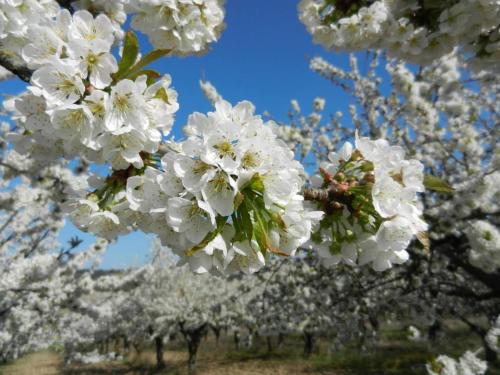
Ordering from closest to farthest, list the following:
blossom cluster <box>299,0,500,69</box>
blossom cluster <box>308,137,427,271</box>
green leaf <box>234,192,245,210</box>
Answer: green leaf <box>234,192,245,210</box> < blossom cluster <box>308,137,427,271</box> < blossom cluster <box>299,0,500,69</box>

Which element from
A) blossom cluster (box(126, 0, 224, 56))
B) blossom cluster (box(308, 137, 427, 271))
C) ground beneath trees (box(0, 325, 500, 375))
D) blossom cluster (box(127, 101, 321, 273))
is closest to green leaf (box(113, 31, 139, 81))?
blossom cluster (box(127, 101, 321, 273))

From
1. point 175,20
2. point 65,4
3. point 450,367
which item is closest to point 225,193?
point 175,20

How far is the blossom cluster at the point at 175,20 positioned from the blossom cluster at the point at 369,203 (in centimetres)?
86

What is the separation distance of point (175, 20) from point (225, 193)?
0.98 metres

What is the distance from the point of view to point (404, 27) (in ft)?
7.80

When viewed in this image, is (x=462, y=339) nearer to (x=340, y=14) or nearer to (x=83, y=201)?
(x=340, y=14)

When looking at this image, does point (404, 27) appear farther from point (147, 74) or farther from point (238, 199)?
point (238, 199)

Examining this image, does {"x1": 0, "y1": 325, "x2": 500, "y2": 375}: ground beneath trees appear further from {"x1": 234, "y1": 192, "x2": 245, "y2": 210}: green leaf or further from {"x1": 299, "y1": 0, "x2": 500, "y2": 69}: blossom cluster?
{"x1": 234, "y1": 192, "x2": 245, "y2": 210}: green leaf

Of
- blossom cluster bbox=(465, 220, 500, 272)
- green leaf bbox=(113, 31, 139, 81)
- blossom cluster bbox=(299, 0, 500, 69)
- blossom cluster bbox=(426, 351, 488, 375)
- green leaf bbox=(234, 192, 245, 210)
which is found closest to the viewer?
green leaf bbox=(234, 192, 245, 210)

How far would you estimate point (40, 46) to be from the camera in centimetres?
107

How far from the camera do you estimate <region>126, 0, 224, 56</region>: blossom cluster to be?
155 centimetres

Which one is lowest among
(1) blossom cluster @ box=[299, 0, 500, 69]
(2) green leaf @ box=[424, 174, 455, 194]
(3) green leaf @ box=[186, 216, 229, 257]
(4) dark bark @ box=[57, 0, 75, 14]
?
(3) green leaf @ box=[186, 216, 229, 257]

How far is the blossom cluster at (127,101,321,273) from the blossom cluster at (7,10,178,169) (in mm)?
119

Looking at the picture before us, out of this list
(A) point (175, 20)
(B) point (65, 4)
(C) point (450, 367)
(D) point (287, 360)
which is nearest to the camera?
(A) point (175, 20)
